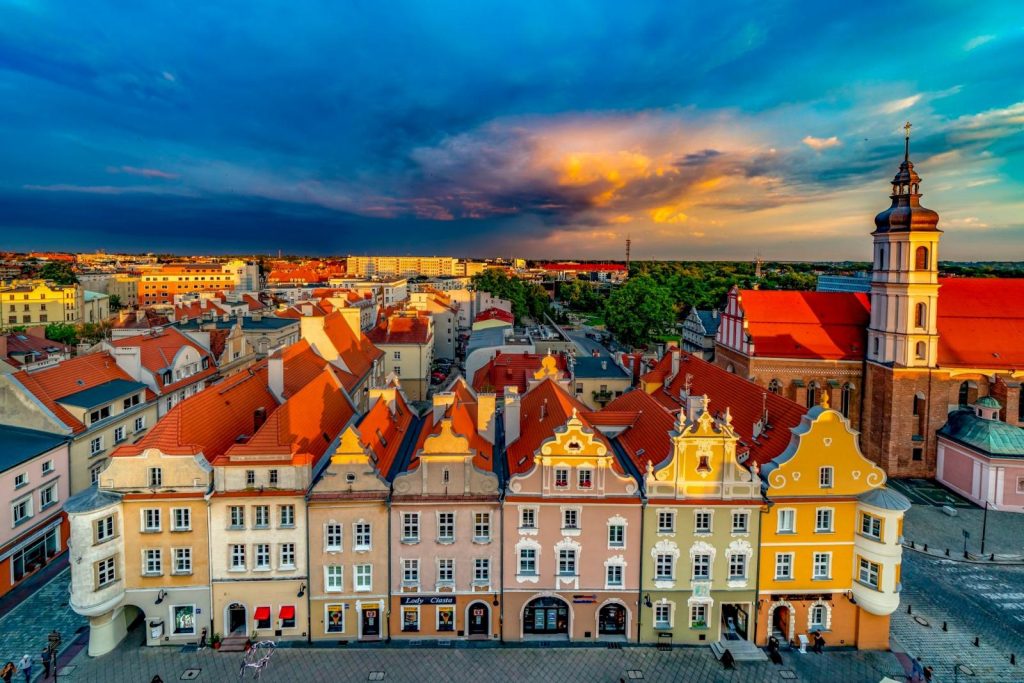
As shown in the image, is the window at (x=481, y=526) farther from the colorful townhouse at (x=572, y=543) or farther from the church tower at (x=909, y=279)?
the church tower at (x=909, y=279)

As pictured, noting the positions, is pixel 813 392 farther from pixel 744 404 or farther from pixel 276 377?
pixel 276 377

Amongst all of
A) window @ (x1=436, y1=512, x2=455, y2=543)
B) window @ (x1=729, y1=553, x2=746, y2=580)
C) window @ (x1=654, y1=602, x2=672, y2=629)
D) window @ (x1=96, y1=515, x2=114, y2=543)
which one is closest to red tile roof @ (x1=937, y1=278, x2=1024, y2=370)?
window @ (x1=729, y1=553, x2=746, y2=580)

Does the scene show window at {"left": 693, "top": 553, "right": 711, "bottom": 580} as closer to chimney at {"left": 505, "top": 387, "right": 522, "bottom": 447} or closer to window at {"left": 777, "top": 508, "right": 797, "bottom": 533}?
window at {"left": 777, "top": 508, "right": 797, "bottom": 533}

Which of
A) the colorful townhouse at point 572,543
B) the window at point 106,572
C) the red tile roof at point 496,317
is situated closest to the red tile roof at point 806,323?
the colorful townhouse at point 572,543

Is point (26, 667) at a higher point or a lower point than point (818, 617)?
lower

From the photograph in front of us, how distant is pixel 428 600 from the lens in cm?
2745

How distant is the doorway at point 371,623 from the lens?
2748 centimetres

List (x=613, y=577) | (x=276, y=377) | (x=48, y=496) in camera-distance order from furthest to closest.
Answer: (x=276, y=377)
(x=48, y=496)
(x=613, y=577)

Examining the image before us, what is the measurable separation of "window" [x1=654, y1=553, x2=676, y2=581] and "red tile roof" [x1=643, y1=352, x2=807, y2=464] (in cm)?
677

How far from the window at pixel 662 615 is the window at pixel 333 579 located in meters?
15.3

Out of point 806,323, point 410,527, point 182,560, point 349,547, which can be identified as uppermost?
point 806,323

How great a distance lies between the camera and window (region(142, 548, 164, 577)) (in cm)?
2683

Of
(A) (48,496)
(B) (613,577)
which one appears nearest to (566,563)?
(B) (613,577)

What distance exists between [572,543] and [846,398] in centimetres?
3715
